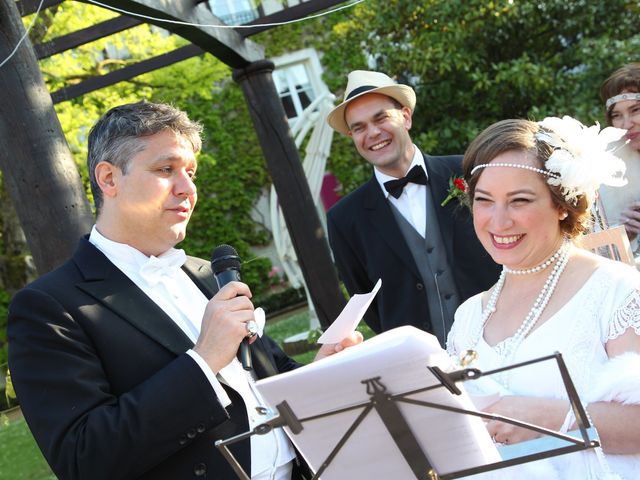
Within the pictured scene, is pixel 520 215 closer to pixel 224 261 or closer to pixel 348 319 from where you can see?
pixel 348 319

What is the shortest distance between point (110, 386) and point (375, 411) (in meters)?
0.87

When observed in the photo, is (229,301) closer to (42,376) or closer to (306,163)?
(42,376)

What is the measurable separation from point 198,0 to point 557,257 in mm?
3891

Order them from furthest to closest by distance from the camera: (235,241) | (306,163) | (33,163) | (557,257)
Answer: (235,241)
(306,163)
(33,163)
(557,257)

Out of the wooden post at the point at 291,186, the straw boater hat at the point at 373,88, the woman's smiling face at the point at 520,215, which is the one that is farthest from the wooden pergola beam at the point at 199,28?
the woman's smiling face at the point at 520,215

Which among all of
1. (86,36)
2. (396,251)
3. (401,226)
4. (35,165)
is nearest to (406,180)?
(401,226)

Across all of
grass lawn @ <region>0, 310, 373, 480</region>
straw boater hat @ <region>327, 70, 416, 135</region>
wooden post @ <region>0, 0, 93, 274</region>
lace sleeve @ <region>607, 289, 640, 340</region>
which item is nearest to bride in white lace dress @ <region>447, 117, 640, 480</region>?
lace sleeve @ <region>607, 289, 640, 340</region>

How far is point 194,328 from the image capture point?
2.58 metres

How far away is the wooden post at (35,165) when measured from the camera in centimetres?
348

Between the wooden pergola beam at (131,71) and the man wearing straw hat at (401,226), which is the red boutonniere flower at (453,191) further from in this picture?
the wooden pergola beam at (131,71)

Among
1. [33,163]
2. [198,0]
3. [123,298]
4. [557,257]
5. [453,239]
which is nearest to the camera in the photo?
[123,298]

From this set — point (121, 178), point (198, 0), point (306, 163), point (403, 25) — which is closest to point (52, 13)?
point (306, 163)

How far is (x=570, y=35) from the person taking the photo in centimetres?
1049

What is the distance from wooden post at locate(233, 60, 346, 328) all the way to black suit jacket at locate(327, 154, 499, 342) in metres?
2.36
